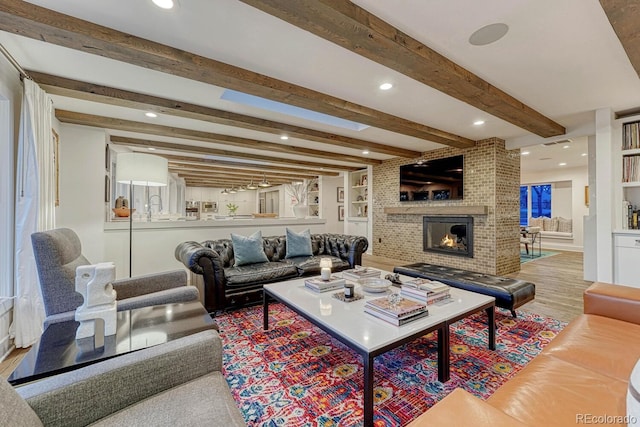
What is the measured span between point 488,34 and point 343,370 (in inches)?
103

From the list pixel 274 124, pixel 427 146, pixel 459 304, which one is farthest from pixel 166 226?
pixel 427 146

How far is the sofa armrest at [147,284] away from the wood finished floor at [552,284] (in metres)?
0.88

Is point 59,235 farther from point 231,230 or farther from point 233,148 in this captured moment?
point 233,148

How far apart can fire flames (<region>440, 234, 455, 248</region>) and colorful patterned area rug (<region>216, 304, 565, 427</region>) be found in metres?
2.83

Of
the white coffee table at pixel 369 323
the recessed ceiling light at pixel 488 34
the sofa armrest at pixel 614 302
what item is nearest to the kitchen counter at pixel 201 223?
the white coffee table at pixel 369 323

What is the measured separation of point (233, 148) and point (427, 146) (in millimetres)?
3838

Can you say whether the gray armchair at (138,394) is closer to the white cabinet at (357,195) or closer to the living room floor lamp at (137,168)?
the living room floor lamp at (137,168)

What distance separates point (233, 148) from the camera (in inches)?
211

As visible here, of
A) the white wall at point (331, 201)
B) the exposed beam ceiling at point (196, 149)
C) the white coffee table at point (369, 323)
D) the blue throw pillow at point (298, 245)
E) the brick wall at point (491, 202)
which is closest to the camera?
the white coffee table at point (369, 323)

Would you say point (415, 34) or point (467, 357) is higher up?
point (415, 34)

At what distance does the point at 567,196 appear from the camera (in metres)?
7.95

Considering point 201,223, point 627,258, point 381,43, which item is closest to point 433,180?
point 627,258

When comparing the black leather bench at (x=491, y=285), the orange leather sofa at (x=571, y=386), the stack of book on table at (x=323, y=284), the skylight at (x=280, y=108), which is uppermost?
the skylight at (x=280, y=108)

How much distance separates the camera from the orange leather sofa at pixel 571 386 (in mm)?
792
